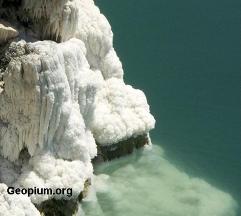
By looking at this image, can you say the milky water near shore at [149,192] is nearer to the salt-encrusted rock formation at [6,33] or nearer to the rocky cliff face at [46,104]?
the rocky cliff face at [46,104]

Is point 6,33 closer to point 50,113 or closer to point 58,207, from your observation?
point 50,113

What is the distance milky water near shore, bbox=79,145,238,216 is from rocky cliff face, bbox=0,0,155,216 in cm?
92

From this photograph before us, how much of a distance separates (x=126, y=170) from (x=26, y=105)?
5292mm

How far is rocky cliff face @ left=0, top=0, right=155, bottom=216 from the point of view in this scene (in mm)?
17547

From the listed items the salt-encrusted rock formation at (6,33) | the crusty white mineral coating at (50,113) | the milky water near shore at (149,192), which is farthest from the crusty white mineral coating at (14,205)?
the salt-encrusted rock formation at (6,33)

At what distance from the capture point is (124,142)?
72.8 feet

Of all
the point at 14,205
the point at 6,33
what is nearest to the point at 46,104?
the point at 6,33

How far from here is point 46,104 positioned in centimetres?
1778

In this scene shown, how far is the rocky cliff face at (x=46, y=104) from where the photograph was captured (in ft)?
57.6

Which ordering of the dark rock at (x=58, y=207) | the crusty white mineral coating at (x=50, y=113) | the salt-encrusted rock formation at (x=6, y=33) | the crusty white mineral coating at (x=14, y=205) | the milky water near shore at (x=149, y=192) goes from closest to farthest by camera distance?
the crusty white mineral coating at (x=14, y=205) < the crusty white mineral coating at (x=50, y=113) < the dark rock at (x=58, y=207) < the salt-encrusted rock formation at (x=6, y=33) < the milky water near shore at (x=149, y=192)

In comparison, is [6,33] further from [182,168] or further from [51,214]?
[182,168]

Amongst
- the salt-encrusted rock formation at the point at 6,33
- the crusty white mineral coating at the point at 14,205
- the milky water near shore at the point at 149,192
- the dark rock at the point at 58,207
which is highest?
the salt-encrusted rock formation at the point at 6,33

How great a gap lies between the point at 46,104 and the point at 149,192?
5002 mm

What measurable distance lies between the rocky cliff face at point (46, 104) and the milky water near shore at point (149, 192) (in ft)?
3.02
